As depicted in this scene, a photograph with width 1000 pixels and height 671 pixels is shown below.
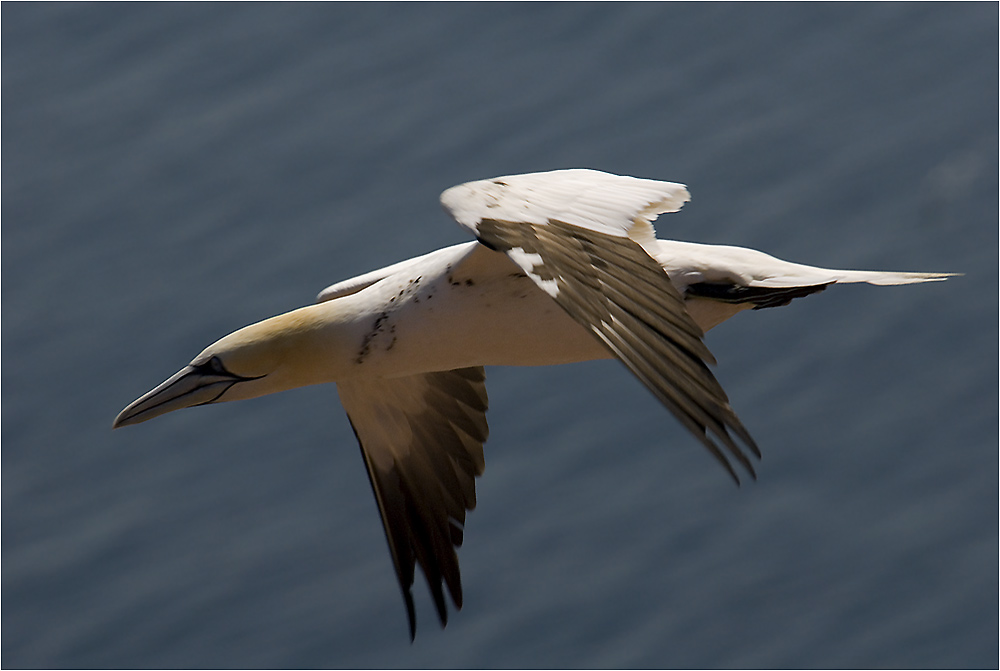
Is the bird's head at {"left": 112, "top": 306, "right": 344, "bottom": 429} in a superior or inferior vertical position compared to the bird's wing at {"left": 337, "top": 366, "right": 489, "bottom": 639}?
superior

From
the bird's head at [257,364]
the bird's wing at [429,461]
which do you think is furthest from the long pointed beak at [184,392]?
the bird's wing at [429,461]

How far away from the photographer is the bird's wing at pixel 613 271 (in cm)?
230

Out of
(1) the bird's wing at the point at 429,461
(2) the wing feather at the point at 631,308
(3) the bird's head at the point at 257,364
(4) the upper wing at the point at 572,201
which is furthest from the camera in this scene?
(1) the bird's wing at the point at 429,461

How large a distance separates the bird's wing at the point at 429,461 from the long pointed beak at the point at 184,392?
2.05 ft

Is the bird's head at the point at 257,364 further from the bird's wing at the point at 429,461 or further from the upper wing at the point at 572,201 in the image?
the bird's wing at the point at 429,461

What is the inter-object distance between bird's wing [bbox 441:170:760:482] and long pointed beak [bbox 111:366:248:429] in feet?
2.20

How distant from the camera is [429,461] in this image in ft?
12.8

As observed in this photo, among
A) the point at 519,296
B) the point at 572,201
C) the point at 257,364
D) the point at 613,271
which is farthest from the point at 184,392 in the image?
the point at 613,271

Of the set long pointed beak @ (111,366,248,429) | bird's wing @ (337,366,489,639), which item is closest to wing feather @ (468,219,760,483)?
long pointed beak @ (111,366,248,429)

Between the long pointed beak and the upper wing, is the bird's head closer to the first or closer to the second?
the long pointed beak

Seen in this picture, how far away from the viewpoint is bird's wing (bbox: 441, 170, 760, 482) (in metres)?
2.30

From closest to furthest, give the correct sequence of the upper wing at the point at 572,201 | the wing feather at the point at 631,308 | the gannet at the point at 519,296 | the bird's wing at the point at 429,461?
1. the wing feather at the point at 631,308
2. the gannet at the point at 519,296
3. the upper wing at the point at 572,201
4. the bird's wing at the point at 429,461

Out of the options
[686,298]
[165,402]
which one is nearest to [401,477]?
[165,402]

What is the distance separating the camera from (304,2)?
7.45m
